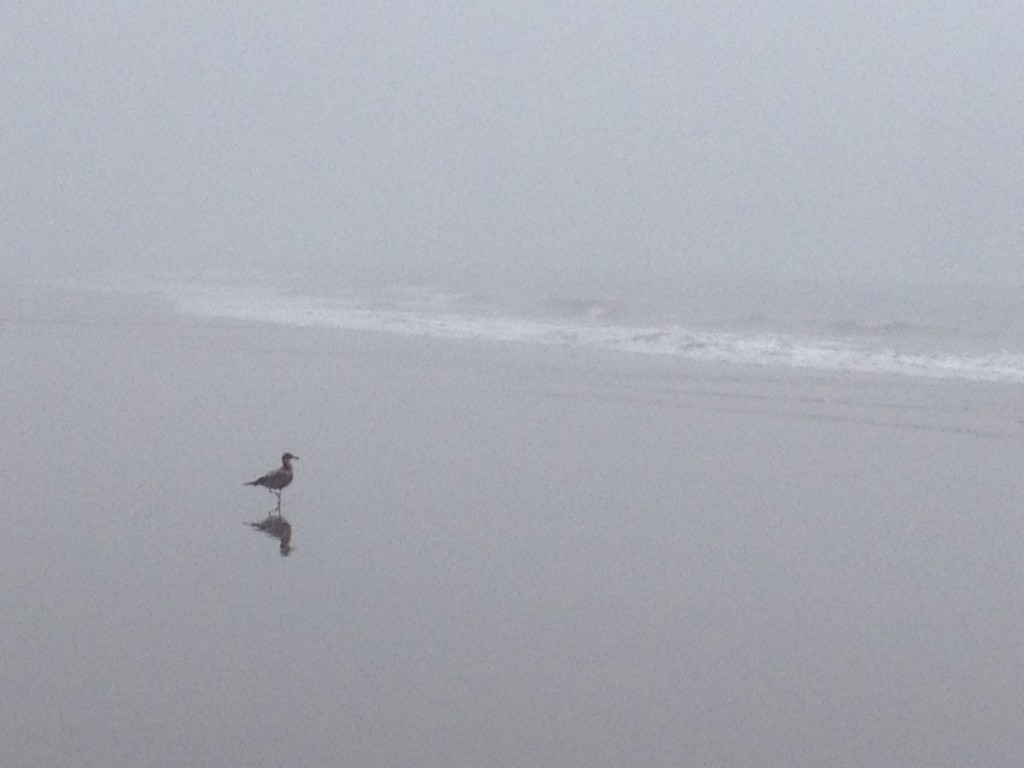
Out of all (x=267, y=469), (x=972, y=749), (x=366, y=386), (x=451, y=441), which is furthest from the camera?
(x=366, y=386)

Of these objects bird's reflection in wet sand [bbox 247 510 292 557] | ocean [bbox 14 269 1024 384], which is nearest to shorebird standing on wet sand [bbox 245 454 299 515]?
bird's reflection in wet sand [bbox 247 510 292 557]

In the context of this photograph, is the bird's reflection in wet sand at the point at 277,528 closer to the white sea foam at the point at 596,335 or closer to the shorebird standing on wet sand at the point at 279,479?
the shorebird standing on wet sand at the point at 279,479

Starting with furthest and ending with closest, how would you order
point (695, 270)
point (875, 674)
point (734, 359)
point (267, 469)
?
point (695, 270) → point (734, 359) → point (267, 469) → point (875, 674)

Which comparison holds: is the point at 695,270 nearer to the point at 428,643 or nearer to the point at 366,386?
the point at 366,386

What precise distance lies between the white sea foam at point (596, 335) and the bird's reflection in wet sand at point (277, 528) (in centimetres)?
839

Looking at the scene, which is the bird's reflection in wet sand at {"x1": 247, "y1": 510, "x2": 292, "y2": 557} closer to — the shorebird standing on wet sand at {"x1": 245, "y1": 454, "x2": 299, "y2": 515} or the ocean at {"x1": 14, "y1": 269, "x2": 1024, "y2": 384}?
the shorebird standing on wet sand at {"x1": 245, "y1": 454, "x2": 299, "y2": 515}

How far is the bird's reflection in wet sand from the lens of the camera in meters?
8.83

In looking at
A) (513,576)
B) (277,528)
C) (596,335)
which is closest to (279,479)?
(277,528)

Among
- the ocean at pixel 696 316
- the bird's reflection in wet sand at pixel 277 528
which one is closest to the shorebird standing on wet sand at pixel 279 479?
the bird's reflection in wet sand at pixel 277 528

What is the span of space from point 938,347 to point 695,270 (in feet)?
70.8

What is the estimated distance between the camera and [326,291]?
29.7 m

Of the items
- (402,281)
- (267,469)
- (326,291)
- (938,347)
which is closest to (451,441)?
(267,469)

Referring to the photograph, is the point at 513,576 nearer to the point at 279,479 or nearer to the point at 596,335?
the point at 279,479

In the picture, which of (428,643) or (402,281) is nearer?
(428,643)
